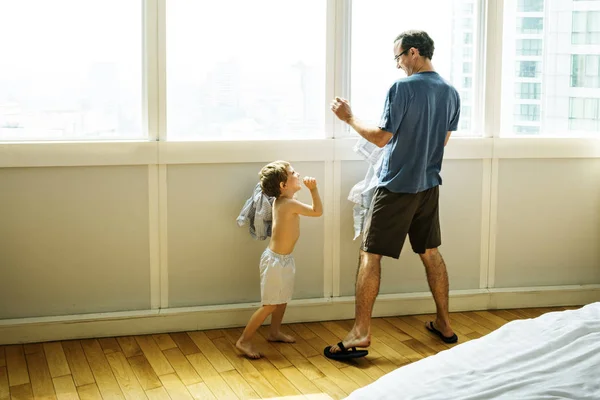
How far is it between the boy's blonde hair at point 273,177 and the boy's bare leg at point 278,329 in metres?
0.58

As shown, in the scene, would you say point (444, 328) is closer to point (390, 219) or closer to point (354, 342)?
point (354, 342)

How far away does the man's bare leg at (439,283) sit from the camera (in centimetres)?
408

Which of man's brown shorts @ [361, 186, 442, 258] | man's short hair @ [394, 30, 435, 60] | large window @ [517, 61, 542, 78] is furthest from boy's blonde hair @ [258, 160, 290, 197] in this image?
large window @ [517, 61, 542, 78]

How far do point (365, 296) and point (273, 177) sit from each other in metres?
0.72

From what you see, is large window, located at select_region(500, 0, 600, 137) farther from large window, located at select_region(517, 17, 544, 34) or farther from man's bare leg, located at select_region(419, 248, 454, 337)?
man's bare leg, located at select_region(419, 248, 454, 337)

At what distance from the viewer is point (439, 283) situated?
13.4 feet

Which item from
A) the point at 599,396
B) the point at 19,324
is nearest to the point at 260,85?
the point at 19,324

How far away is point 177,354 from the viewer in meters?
3.81

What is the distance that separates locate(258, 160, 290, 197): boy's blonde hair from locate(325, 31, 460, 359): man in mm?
370

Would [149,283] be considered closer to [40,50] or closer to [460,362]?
[40,50]

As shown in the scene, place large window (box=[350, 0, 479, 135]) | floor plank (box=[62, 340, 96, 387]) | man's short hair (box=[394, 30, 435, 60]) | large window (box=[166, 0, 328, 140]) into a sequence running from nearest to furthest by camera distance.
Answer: floor plank (box=[62, 340, 96, 387])
man's short hair (box=[394, 30, 435, 60])
large window (box=[166, 0, 328, 140])
large window (box=[350, 0, 479, 135])

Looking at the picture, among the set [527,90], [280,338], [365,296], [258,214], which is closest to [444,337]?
[365,296]

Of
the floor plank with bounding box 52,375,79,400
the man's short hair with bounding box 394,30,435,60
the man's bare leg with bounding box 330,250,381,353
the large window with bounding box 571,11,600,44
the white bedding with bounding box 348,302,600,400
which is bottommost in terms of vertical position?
the floor plank with bounding box 52,375,79,400

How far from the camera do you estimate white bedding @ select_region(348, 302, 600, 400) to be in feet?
6.03
